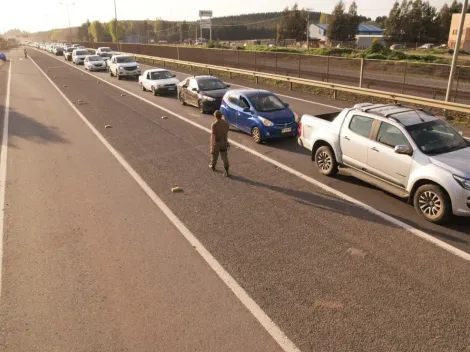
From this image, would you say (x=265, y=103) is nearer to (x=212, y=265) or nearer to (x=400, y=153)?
(x=400, y=153)

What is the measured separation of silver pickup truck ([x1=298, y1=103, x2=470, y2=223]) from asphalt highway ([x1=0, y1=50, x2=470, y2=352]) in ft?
1.32

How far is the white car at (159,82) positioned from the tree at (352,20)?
59.6 m

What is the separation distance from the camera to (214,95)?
16750mm

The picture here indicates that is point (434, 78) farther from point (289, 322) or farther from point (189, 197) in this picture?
point (289, 322)

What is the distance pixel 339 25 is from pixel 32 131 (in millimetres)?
69642

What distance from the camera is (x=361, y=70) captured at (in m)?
20.0

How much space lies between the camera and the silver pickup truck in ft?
21.5

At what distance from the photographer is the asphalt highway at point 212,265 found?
4410mm

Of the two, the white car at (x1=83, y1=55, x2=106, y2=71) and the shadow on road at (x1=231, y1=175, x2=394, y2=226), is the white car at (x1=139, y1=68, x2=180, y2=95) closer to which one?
the shadow on road at (x1=231, y1=175, x2=394, y2=226)

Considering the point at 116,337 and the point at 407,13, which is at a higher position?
the point at 407,13

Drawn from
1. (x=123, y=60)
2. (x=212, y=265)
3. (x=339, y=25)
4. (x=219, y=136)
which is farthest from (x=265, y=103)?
(x=339, y=25)

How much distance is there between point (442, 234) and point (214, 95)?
12.1 m

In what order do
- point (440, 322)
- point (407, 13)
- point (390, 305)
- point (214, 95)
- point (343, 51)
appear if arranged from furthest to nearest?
point (407, 13), point (343, 51), point (214, 95), point (390, 305), point (440, 322)

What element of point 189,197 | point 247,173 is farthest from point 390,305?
point 247,173
